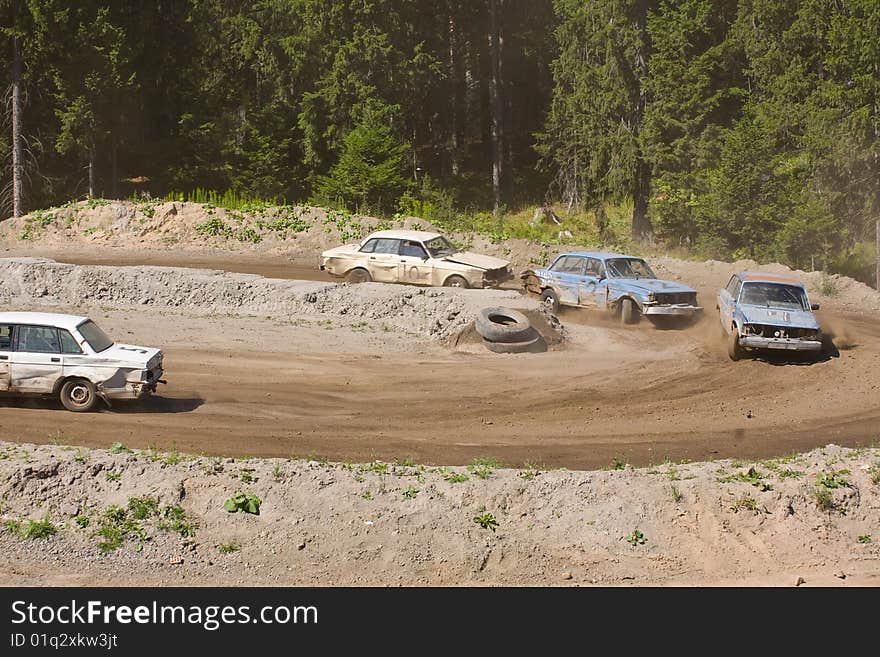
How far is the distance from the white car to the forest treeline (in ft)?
74.8

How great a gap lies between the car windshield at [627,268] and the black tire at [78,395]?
12437mm

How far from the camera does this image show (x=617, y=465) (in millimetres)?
13180

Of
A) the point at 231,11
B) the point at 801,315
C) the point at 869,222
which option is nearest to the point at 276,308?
the point at 801,315

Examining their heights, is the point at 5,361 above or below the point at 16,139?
below

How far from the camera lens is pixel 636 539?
1145 centimetres

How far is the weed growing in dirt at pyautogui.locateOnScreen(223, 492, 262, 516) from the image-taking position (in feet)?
37.6

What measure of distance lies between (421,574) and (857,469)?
6111mm

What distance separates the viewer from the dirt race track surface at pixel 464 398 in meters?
14.2

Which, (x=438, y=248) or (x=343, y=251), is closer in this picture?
(x=438, y=248)

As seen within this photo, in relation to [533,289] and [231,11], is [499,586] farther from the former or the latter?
[231,11]

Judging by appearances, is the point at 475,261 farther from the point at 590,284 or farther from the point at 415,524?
the point at 415,524

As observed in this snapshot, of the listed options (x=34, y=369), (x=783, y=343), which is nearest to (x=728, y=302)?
(x=783, y=343)

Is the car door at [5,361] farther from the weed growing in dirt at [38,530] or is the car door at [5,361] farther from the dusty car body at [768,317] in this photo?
the dusty car body at [768,317]

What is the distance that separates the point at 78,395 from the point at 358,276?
11.3 metres
